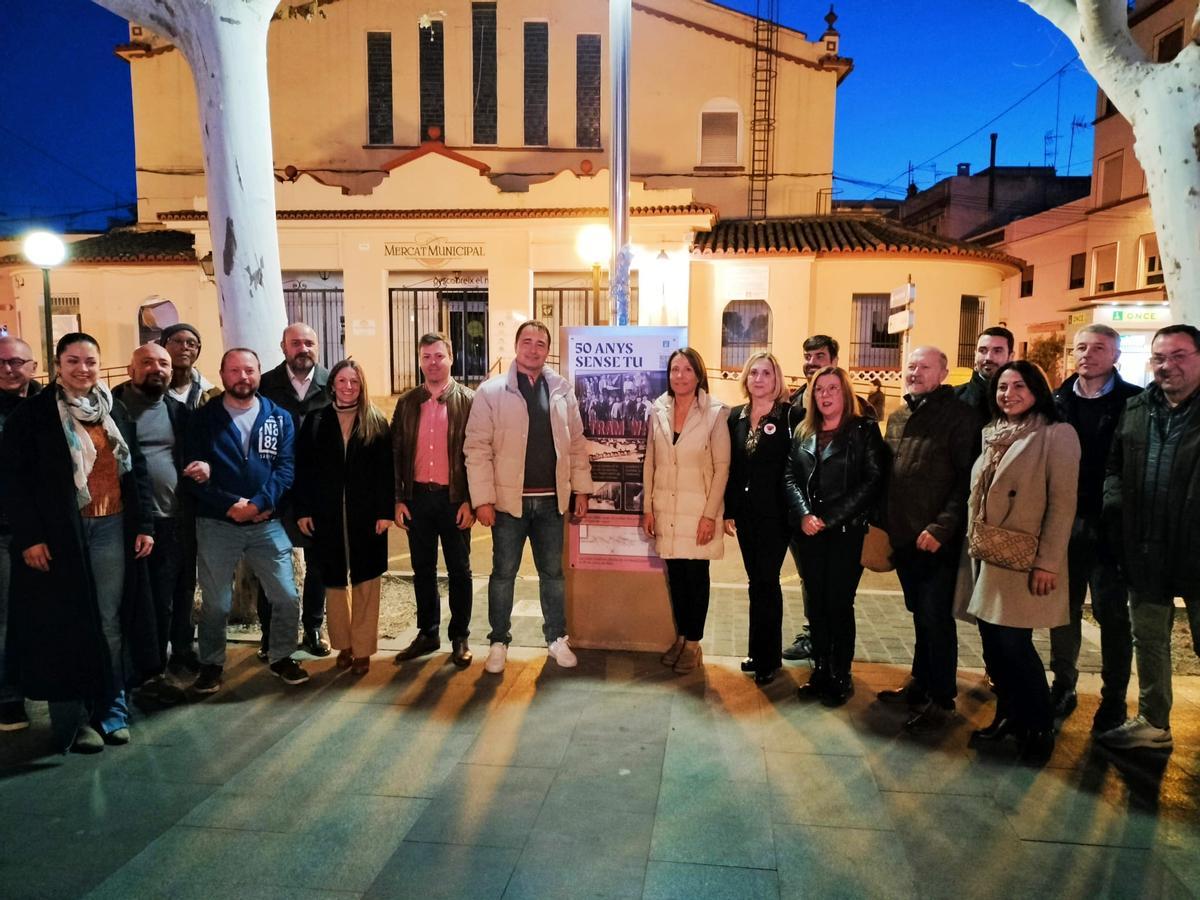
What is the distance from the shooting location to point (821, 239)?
16328 mm

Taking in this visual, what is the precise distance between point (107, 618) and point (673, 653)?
3248mm

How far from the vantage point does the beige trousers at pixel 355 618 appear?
477 centimetres

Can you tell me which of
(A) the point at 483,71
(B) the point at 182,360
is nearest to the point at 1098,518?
(B) the point at 182,360

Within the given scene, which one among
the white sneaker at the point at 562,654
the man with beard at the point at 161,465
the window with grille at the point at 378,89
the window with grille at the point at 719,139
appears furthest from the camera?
the window with grille at the point at 719,139

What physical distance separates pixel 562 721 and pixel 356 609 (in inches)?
61.8

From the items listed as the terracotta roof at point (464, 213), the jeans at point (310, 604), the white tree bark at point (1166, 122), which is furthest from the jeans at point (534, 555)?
the terracotta roof at point (464, 213)

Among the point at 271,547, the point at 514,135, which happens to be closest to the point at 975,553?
the point at 271,547

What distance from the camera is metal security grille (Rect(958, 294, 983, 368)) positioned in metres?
17.1

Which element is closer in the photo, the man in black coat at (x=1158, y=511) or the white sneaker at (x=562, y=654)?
the man in black coat at (x=1158, y=511)

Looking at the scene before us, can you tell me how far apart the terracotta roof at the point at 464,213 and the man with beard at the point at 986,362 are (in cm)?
1125

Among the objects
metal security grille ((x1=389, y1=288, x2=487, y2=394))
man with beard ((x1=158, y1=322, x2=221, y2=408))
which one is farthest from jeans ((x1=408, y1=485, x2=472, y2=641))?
metal security grille ((x1=389, y1=288, x2=487, y2=394))

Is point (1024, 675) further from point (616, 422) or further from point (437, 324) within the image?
point (437, 324)

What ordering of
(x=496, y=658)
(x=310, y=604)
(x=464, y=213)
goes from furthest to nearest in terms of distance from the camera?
(x=464, y=213), (x=310, y=604), (x=496, y=658)

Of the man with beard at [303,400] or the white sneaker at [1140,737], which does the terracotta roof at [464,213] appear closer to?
the man with beard at [303,400]
